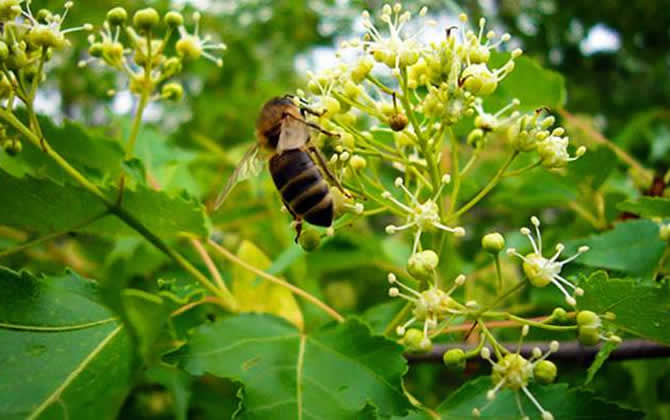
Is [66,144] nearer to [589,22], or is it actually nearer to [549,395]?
[549,395]

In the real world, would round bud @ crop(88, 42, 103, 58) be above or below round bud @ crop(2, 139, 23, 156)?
above

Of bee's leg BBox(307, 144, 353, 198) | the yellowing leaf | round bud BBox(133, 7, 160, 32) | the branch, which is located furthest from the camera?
the yellowing leaf

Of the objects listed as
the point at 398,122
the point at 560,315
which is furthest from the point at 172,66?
the point at 560,315

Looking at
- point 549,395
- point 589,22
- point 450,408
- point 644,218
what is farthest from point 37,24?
point 589,22

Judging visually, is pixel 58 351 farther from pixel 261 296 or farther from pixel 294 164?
pixel 294 164

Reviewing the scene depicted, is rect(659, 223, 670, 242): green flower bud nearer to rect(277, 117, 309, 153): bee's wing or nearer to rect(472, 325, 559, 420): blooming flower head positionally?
rect(472, 325, 559, 420): blooming flower head

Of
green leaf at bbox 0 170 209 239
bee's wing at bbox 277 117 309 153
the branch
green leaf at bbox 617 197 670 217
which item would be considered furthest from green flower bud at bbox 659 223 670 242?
green leaf at bbox 0 170 209 239

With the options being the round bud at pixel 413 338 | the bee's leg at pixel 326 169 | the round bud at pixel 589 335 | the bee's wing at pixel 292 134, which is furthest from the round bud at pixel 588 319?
the bee's wing at pixel 292 134
